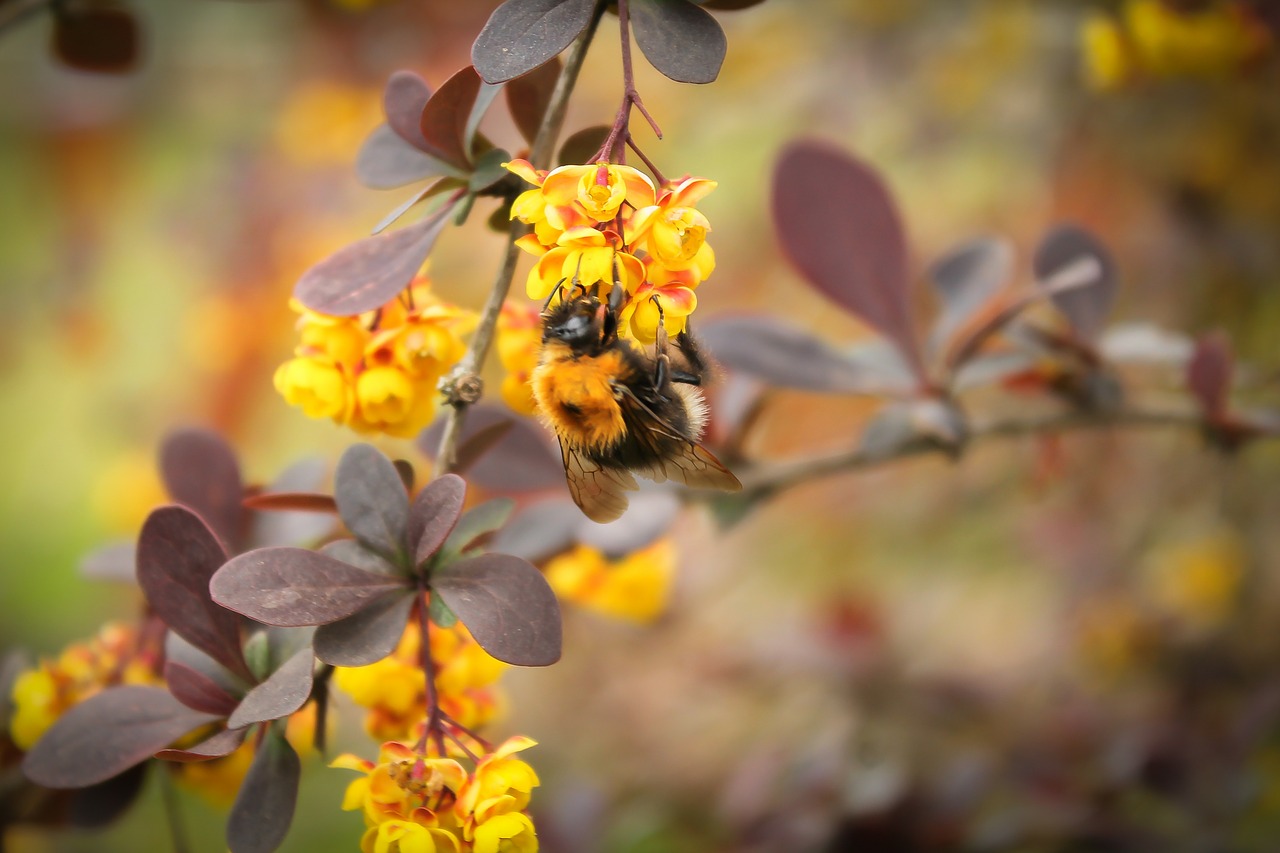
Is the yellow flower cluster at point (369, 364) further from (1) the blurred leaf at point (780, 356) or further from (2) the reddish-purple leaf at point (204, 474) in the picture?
(1) the blurred leaf at point (780, 356)

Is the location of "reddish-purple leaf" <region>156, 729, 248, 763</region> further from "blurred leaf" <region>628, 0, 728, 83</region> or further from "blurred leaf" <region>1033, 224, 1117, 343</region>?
"blurred leaf" <region>1033, 224, 1117, 343</region>

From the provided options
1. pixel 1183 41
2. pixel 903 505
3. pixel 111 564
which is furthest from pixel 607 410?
pixel 903 505

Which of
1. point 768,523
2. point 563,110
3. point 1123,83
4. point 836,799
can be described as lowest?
point 768,523

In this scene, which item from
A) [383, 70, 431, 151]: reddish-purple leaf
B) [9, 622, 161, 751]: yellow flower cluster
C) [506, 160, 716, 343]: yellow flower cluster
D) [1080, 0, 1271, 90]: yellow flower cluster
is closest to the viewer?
[506, 160, 716, 343]: yellow flower cluster

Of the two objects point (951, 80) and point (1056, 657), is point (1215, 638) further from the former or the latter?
point (951, 80)

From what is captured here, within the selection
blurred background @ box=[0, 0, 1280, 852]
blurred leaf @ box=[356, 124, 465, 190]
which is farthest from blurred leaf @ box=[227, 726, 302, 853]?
blurred background @ box=[0, 0, 1280, 852]

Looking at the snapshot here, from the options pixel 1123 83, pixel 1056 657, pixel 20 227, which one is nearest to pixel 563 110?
pixel 1123 83
